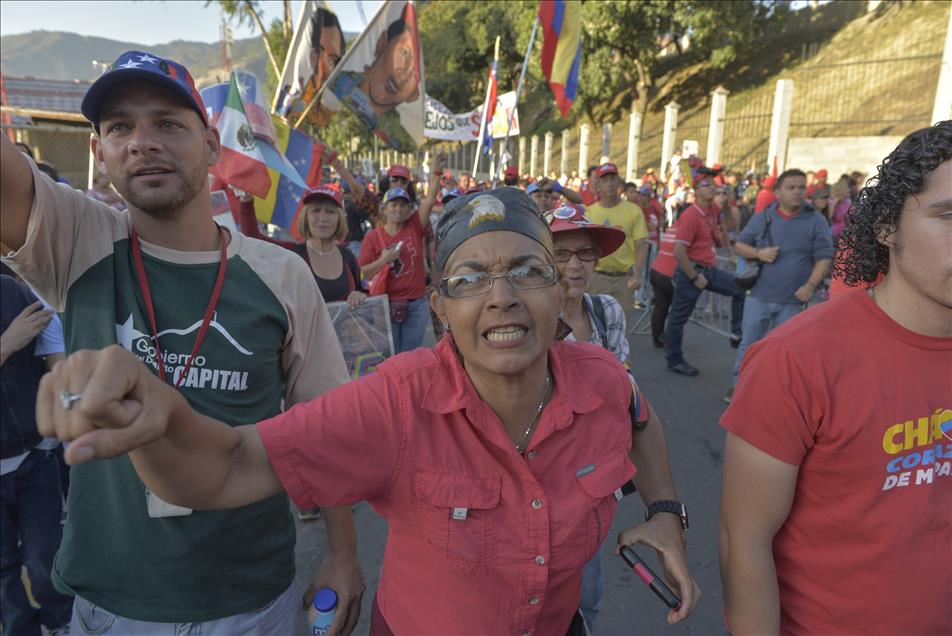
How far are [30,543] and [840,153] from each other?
22.5 meters

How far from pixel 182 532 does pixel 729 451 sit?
1550 millimetres

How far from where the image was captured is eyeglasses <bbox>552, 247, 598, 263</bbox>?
117 inches

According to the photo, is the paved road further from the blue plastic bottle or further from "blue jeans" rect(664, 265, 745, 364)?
the blue plastic bottle

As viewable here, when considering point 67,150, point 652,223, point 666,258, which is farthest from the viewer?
point 67,150

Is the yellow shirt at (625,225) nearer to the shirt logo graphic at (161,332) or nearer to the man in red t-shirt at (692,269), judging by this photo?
the man in red t-shirt at (692,269)

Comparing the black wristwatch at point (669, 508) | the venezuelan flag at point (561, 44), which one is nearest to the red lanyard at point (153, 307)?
the black wristwatch at point (669, 508)

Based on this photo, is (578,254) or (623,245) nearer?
(578,254)

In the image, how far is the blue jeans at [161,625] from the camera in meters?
1.59

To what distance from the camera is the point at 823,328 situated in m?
1.59

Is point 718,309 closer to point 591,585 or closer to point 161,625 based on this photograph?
point 591,585

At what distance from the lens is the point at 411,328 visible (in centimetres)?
552

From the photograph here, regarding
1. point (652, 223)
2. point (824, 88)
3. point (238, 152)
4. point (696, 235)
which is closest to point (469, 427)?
point (238, 152)

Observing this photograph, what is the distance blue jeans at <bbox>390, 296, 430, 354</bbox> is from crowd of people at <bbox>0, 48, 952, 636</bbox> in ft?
11.8

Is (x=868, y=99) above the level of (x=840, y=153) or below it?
above
